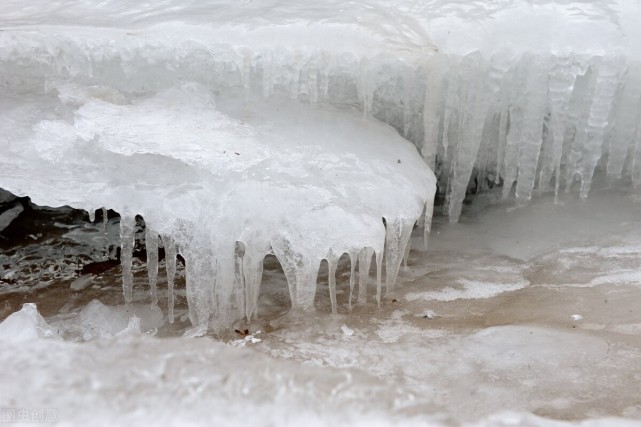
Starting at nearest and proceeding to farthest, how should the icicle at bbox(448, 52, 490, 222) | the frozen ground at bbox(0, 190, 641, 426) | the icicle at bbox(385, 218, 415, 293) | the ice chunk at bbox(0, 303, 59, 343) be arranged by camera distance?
the frozen ground at bbox(0, 190, 641, 426)
the ice chunk at bbox(0, 303, 59, 343)
the icicle at bbox(385, 218, 415, 293)
the icicle at bbox(448, 52, 490, 222)

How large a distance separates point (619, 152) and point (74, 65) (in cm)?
234

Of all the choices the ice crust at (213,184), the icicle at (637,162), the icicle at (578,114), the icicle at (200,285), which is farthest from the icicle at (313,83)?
the icicle at (637,162)

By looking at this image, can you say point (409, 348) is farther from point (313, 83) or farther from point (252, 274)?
point (313, 83)

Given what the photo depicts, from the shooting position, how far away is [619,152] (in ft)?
9.52

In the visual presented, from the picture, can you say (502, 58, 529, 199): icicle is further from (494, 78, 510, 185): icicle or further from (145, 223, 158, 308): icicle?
(145, 223, 158, 308): icicle

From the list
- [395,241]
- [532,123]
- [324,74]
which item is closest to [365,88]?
[324,74]

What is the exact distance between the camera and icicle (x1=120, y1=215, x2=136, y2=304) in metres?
2.43

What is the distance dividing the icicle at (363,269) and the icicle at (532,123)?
33.2 inches

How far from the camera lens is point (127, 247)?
2486 mm

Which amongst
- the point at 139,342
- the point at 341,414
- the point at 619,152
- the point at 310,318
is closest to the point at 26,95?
the point at 139,342

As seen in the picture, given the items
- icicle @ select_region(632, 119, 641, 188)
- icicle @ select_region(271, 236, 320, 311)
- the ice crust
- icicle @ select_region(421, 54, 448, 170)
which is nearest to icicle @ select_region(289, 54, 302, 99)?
the ice crust

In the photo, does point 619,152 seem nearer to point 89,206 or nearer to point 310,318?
point 310,318

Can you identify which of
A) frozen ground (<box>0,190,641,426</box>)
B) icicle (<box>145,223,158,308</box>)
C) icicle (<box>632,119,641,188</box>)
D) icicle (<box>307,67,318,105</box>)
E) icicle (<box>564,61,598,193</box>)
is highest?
icicle (<box>307,67,318,105</box>)

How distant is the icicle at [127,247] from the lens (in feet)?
7.98
